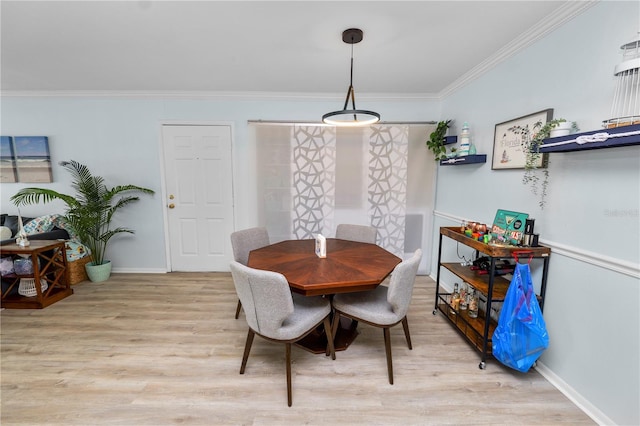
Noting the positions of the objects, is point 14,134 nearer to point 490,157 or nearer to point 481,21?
point 481,21

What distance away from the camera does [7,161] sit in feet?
11.1

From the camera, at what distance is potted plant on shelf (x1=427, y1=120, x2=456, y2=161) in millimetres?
2984

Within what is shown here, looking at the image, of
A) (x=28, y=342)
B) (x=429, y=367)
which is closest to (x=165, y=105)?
(x=28, y=342)

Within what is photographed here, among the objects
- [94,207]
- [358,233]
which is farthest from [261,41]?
[94,207]

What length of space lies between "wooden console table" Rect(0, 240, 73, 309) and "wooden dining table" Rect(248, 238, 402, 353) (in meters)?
2.29

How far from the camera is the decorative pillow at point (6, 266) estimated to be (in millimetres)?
2623

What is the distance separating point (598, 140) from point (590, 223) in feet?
1.71

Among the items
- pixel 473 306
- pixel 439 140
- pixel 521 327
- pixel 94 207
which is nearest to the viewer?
pixel 521 327

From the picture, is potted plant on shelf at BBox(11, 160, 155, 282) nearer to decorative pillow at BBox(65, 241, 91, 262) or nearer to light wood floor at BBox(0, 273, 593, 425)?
decorative pillow at BBox(65, 241, 91, 262)

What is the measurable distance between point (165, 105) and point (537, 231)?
4120mm

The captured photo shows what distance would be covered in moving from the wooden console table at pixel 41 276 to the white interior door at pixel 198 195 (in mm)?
1087

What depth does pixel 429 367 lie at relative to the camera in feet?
6.08

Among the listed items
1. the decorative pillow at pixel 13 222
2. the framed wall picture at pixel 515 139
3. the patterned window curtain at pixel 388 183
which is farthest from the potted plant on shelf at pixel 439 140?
the decorative pillow at pixel 13 222

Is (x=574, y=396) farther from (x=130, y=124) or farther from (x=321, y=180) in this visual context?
(x=130, y=124)
